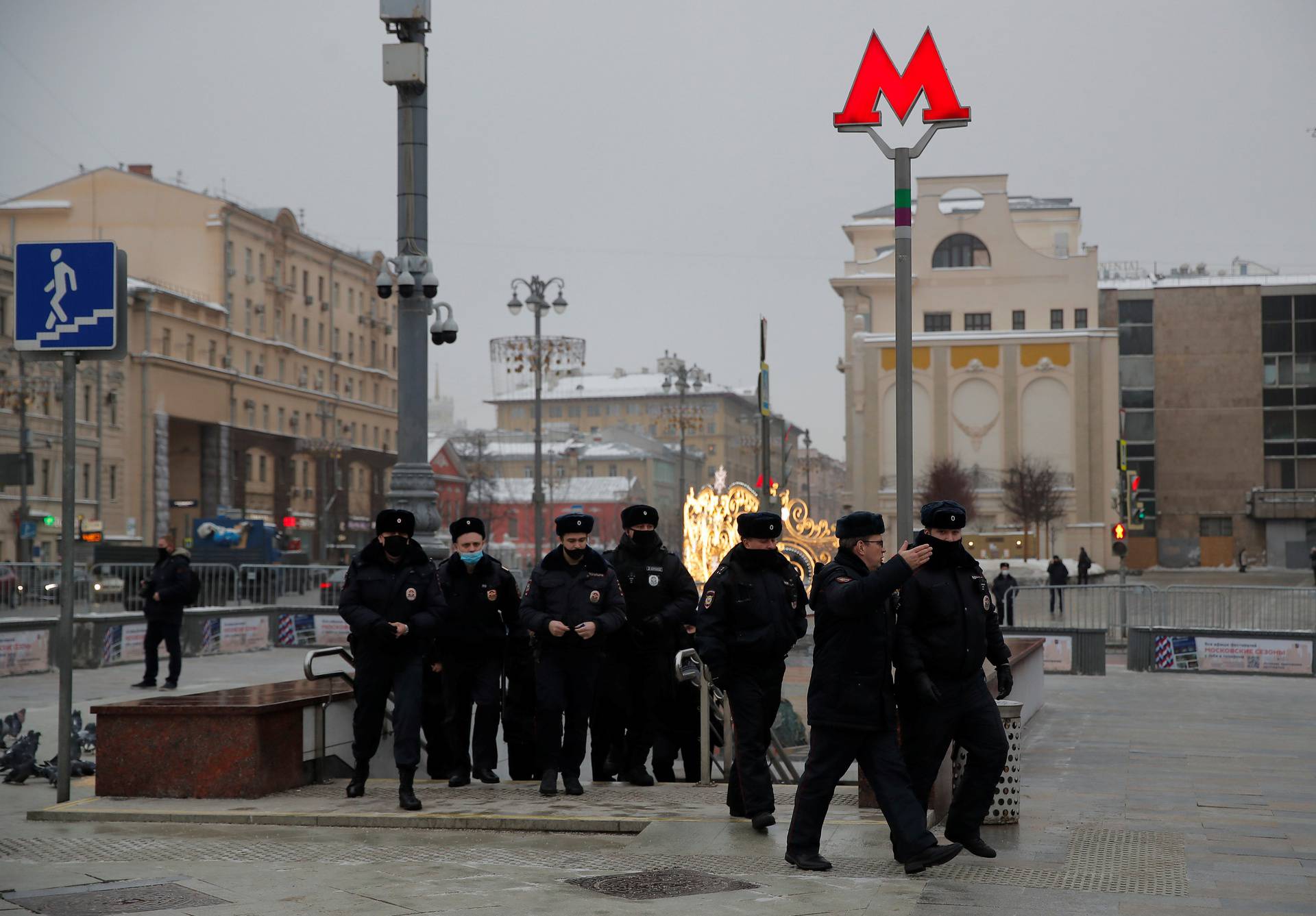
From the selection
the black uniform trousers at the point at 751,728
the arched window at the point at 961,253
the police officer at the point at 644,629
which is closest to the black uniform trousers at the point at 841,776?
the black uniform trousers at the point at 751,728

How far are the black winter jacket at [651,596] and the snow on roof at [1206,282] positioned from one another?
266ft

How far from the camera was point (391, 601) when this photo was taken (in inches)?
371

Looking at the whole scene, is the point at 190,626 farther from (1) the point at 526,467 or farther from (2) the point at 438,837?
(1) the point at 526,467

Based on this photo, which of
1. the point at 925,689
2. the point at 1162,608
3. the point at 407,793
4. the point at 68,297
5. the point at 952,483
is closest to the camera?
the point at 925,689

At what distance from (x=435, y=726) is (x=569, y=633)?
5.14 feet

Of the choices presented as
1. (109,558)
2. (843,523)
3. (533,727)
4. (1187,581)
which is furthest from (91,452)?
(843,523)

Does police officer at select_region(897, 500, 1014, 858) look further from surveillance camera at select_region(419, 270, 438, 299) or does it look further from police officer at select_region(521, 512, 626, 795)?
surveillance camera at select_region(419, 270, 438, 299)

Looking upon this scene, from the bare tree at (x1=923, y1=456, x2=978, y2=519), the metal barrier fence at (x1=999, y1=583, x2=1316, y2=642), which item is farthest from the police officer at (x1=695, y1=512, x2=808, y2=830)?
the bare tree at (x1=923, y1=456, x2=978, y2=519)

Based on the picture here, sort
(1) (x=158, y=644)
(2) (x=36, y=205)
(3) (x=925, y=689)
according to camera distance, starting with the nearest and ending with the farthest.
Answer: (3) (x=925, y=689)
(1) (x=158, y=644)
(2) (x=36, y=205)

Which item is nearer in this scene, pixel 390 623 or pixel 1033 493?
pixel 390 623

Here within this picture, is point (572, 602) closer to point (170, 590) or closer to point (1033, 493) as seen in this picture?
point (170, 590)

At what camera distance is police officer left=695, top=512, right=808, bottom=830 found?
8.29 meters

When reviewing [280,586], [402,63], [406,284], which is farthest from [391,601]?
[280,586]

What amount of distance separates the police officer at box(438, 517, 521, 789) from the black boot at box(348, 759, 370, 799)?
798 millimetres
